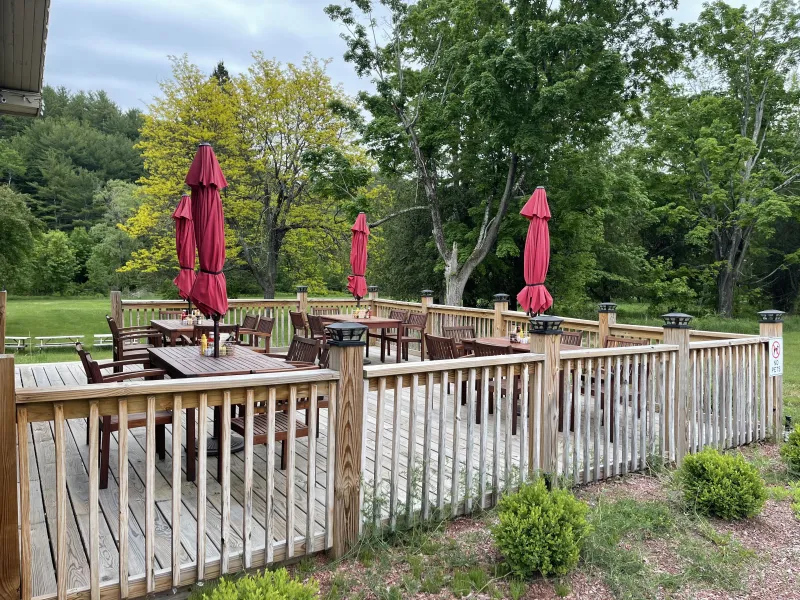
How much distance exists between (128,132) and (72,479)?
38.3m

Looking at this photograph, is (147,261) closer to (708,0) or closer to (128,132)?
→ (708,0)

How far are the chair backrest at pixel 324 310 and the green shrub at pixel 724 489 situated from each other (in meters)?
7.49

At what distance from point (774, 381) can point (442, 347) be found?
3.47 m

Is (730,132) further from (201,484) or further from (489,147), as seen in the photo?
(201,484)

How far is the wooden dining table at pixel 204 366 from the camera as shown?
3.50 m

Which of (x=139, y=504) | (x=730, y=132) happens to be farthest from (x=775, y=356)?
(x=730, y=132)

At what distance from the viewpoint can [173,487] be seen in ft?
7.45

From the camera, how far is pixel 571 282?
17375mm

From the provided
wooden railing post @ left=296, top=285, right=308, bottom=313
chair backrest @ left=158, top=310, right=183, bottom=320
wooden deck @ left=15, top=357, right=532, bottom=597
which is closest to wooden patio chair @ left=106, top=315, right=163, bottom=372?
chair backrest @ left=158, top=310, right=183, bottom=320

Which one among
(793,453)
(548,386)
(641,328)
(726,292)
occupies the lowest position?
(793,453)

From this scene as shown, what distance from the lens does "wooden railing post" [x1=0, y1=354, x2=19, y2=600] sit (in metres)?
1.90

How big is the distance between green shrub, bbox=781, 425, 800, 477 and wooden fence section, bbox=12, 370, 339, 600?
162 inches

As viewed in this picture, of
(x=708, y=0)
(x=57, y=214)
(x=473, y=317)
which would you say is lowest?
(x=473, y=317)

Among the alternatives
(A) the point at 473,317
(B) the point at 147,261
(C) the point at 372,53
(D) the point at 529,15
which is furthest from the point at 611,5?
(B) the point at 147,261
